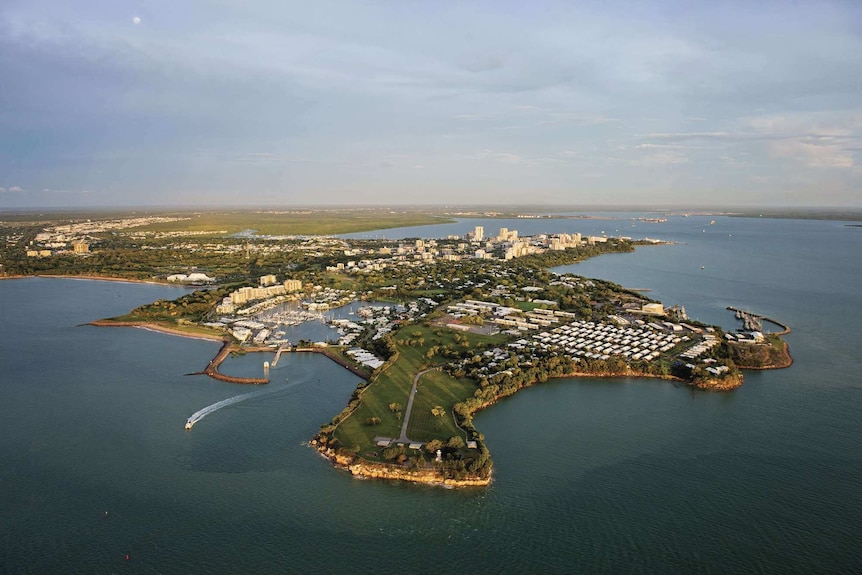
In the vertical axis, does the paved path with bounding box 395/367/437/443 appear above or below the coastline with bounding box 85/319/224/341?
below

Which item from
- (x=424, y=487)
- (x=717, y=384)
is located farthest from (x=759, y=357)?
(x=424, y=487)

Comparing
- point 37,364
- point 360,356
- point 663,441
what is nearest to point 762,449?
point 663,441

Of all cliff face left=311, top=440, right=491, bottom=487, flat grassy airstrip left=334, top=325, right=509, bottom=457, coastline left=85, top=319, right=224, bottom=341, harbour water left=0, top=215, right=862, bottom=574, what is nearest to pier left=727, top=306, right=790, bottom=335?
harbour water left=0, top=215, right=862, bottom=574

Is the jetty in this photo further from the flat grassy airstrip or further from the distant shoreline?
the distant shoreline

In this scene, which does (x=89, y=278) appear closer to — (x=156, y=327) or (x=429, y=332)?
(x=156, y=327)

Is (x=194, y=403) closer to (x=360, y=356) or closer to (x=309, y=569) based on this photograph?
(x=360, y=356)

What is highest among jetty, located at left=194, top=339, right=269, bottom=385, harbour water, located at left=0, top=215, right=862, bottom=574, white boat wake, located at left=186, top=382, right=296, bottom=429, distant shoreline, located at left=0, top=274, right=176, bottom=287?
distant shoreline, located at left=0, top=274, right=176, bottom=287

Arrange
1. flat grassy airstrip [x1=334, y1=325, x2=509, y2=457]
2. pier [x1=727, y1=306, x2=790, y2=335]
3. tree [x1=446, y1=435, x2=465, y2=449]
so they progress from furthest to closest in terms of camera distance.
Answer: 1. pier [x1=727, y1=306, x2=790, y2=335]
2. flat grassy airstrip [x1=334, y1=325, x2=509, y2=457]
3. tree [x1=446, y1=435, x2=465, y2=449]
